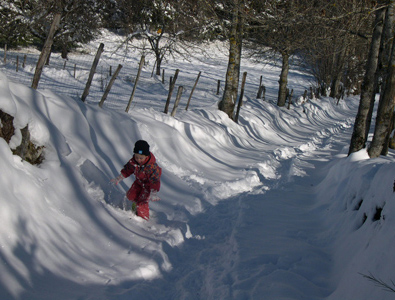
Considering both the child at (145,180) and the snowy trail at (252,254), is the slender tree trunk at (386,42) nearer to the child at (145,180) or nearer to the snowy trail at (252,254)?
the snowy trail at (252,254)

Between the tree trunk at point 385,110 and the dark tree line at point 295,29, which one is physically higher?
the dark tree line at point 295,29

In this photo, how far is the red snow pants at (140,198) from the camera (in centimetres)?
473

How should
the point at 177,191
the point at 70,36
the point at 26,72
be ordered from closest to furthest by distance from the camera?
the point at 177,191, the point at 26,72, the point at 70,36

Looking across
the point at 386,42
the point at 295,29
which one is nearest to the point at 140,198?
the point at 386,42

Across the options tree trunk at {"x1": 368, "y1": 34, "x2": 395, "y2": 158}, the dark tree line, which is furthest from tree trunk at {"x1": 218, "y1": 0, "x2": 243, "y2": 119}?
tree trunk at {"x1": 368, "y1": 34, "x2": 395, "y2": 158}

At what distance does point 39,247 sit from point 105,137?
3.21 m

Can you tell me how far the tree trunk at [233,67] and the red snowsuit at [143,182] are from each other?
8.03 metres

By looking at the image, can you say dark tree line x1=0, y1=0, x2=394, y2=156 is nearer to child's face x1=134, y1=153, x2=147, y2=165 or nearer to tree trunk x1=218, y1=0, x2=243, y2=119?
tree trunk x1=218, y1=0, x2=243, y2=119

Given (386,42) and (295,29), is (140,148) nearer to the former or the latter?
(386,42)

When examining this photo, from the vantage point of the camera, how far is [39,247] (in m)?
3.21

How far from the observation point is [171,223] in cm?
476

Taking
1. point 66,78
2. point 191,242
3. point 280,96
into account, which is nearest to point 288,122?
point 280,96

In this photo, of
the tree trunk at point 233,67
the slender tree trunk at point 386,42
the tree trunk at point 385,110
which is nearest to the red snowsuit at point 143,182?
the tree trunk at point 385,110

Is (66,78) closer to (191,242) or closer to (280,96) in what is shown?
(280,96)
